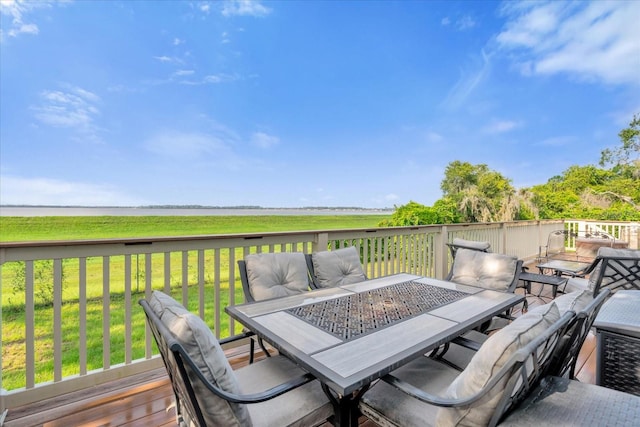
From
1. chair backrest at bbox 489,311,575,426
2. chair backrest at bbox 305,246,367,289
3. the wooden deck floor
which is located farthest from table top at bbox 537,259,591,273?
chair backrest at bbox 489,311,575,426

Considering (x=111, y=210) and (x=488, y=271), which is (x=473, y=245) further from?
(x=111, y=210)

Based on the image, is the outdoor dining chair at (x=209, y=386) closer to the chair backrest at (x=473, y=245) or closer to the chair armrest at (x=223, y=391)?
the chair armrest at (x=223, y=391)

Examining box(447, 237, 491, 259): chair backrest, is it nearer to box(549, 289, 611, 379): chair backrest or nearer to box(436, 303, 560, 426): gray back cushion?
box(549, 289, 611, 379): chair backrest

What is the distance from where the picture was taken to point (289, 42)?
10320 mm

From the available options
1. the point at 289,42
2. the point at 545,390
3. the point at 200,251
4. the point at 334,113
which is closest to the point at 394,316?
the point at 545,390

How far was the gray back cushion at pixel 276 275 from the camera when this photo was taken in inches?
93.5

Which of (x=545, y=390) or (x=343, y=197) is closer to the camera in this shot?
(x=545, y=390)

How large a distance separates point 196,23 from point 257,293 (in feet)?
34.9

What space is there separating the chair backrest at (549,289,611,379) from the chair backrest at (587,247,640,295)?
6.10ft

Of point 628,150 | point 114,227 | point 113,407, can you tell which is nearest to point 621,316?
point 113,407

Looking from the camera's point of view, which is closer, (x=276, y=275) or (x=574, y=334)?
(x=574, y=334)

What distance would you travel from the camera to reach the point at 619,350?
5.40ft

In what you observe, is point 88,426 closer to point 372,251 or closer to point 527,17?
point 372,251

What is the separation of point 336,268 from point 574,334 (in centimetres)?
184
